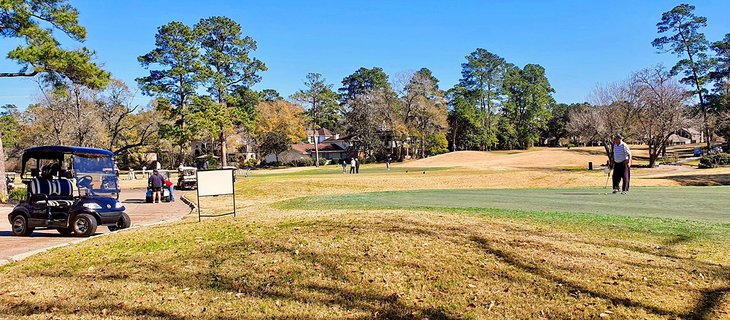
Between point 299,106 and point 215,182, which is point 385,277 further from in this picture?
point 299,106

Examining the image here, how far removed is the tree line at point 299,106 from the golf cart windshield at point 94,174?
523 inches

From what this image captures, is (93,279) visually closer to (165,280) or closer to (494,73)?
(165,280)

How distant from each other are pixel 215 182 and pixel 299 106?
227 ft

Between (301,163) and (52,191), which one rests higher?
(301,163)

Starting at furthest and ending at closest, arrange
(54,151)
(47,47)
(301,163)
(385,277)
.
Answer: (301,163) < (47,47) < (54,151) < (385,277)

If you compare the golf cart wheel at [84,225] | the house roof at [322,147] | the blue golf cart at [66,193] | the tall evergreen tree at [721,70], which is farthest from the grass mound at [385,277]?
the house roof at [322,147]

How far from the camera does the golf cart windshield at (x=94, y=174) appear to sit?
1106 cm

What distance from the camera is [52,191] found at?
11.3 m

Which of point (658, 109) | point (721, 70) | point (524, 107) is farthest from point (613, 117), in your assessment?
point (524, 107)

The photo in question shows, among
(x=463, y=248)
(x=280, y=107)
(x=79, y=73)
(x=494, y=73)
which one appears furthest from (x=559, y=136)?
(x=463, y=248)

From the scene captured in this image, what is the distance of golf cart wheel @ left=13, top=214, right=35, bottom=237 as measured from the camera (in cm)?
1128

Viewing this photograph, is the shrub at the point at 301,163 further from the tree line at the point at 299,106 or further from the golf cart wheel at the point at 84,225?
the golf cart wheel at the point at 84,225

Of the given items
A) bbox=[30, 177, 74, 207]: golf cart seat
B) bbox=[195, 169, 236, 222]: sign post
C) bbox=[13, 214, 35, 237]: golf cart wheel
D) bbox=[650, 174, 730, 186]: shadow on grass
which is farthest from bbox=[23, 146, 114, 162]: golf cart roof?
bbox=[650, 174, 730, 186]: shadow on grass

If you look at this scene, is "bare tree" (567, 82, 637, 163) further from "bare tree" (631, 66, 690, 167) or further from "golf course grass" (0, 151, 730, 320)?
"golf course grass" (0, 151, 730, 320)
